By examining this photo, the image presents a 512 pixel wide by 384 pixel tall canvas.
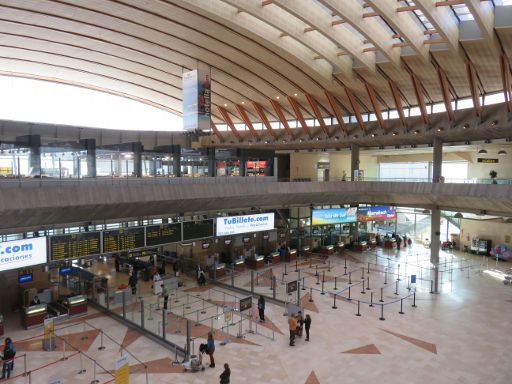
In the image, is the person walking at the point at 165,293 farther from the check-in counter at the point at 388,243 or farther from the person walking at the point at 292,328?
the check-in counter at the point at 388,243

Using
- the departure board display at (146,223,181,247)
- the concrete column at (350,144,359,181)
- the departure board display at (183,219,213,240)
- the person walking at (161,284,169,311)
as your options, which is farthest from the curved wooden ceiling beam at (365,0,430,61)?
the person walking at (161,284,169,311)

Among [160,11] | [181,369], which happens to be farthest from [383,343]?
[160,11]

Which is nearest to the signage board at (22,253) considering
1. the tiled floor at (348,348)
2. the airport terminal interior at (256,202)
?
the airport terminal interior at (256,202)

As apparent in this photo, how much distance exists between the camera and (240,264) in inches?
986

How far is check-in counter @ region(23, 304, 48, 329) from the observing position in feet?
50.0

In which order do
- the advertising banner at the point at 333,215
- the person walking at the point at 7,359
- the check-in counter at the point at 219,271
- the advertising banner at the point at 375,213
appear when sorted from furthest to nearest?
1. the advertising banner at the point at 375,213
2. the advertising banner at the point at 333,215
3. the check-in counter at the point at 219,271
4. the person walking at the point at 7,359

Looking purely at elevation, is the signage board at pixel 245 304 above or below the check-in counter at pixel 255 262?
above

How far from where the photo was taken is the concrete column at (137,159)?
56.0 ft

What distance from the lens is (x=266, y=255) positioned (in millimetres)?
28188

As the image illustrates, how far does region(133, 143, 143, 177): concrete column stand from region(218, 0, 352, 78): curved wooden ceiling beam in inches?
327

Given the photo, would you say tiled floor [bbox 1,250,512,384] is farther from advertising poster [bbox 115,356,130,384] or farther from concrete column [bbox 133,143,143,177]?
concrete column [bbox 133,143,143,177]

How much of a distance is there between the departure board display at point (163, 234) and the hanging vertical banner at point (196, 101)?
9471 millimetres

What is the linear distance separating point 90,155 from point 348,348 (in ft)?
41.0

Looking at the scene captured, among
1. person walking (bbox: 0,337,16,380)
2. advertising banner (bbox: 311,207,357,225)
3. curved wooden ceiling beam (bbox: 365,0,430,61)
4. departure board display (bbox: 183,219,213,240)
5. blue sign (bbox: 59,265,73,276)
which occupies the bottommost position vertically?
person walking (bbox: 0,337,16,380)
